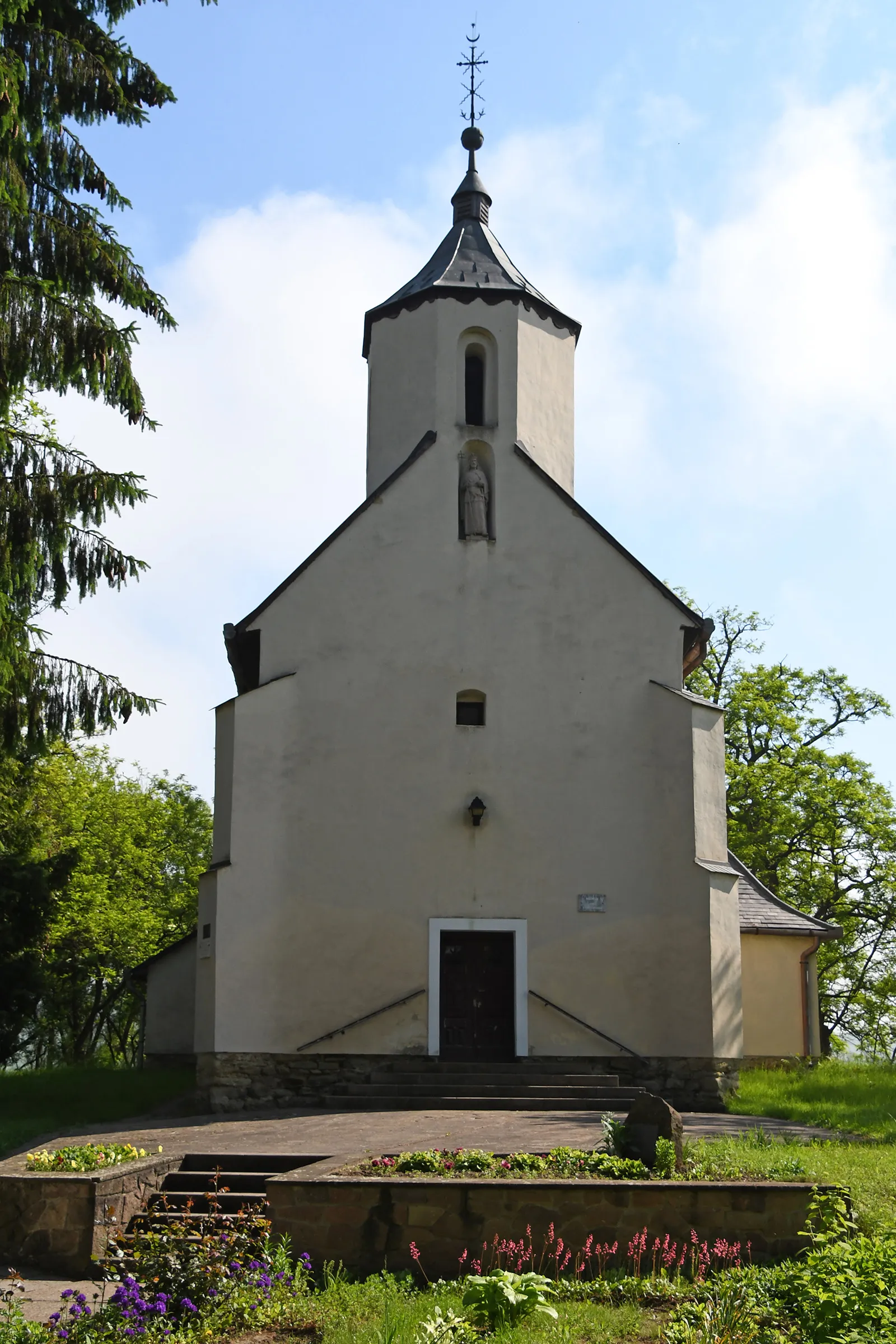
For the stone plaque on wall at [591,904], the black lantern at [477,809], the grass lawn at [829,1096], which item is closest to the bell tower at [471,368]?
the black lantern at [477,809]

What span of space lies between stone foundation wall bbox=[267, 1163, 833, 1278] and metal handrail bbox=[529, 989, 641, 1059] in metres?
9.48

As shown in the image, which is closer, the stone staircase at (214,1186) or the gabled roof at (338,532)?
the stone staircase at (214,1186)

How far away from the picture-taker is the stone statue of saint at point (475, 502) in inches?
819

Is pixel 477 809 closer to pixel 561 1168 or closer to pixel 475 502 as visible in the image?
pixel 475 502

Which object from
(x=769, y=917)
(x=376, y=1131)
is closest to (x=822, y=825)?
(x=769, y=917)

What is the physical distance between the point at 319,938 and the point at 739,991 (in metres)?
5.96

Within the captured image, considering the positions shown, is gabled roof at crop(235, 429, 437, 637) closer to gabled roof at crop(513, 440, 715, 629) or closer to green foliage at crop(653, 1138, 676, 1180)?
gabled roof at crop(513, 440, 715, 629)

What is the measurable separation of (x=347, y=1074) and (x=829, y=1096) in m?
6.37

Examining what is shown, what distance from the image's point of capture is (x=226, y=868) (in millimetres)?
18641

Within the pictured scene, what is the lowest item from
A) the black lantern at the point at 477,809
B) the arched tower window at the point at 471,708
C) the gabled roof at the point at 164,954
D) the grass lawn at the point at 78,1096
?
the grass lawn at the point at 78,1096

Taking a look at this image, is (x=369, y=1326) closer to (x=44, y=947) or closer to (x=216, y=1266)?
(x=216, y=1266)

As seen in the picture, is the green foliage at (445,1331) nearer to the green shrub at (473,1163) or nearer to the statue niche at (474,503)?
the green shrub at (473,1163)

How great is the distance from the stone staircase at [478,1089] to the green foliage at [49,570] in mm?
6218

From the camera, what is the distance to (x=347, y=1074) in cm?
1844
